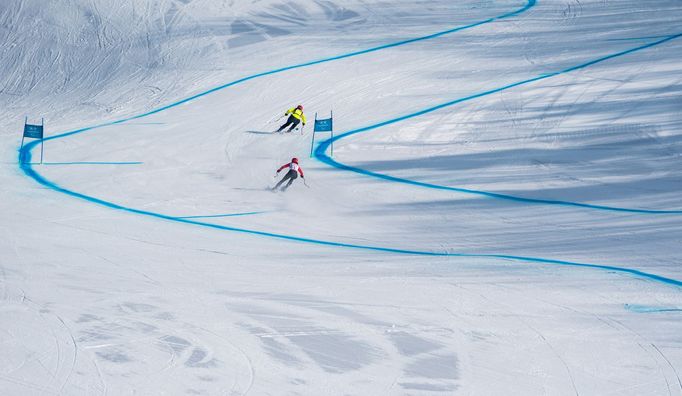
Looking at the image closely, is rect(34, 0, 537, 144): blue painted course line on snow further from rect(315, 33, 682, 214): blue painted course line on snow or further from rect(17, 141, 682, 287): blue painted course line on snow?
rect(17, 141, 682, 287): blue painted course line on snow

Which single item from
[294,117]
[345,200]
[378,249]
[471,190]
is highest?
[294,117]

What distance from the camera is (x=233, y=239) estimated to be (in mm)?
13820

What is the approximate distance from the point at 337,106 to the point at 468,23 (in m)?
6.70

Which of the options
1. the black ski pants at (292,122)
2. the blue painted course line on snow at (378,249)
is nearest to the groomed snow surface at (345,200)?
the blue painted course line on snow at (378,249)

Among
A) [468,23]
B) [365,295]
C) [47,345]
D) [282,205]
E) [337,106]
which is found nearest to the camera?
[47,345]

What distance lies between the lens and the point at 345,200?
16.1 metres

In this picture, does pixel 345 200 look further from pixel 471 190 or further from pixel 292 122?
pixel 292 122

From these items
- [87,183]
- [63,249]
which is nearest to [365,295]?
[63,249]

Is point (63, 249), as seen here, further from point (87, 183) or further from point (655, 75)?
point (655, 75)

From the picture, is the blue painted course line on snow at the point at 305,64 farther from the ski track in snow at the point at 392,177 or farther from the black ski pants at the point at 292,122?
the black ski pants at the point at 292,122

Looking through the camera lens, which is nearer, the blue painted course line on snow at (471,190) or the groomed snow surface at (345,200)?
the groomed snow surface at (345,200)

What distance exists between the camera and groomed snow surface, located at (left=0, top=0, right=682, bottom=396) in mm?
9242

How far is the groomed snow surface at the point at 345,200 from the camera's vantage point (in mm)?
9242

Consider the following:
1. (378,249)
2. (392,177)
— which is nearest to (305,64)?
(392,177)
